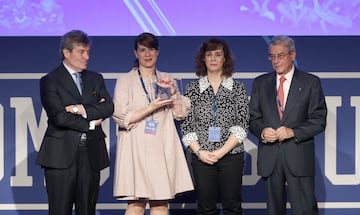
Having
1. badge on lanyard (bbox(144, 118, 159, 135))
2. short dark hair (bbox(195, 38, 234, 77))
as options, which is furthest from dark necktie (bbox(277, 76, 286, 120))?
badge on lanyard (bbox(144, 118, 159, 135))

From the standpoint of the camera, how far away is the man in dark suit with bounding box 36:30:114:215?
3984mm

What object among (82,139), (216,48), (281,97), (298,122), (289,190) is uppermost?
(216,48)

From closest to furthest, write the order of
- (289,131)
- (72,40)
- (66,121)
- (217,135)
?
(66,121)
(72,40)
(289,131)
(217,135)

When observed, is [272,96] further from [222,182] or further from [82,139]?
[82,139]

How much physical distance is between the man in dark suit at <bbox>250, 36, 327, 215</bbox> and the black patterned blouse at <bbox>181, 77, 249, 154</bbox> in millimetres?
114

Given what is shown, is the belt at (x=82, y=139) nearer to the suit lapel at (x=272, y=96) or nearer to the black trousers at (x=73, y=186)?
the black trousers at (x=73, y=186)

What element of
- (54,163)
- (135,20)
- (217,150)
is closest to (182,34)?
(135,20)

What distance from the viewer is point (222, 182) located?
4379 mm

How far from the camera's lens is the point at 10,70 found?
5.18m

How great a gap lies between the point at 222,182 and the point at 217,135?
1.01 feet

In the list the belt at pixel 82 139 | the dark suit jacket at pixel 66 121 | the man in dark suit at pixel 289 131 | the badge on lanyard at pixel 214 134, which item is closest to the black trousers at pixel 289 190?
the man in dark suit at pixel 289 131

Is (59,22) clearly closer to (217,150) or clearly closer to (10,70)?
(10,70)

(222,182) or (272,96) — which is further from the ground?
(272,96)

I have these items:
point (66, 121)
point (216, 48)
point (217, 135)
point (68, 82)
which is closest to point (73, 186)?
point (66, 121)
